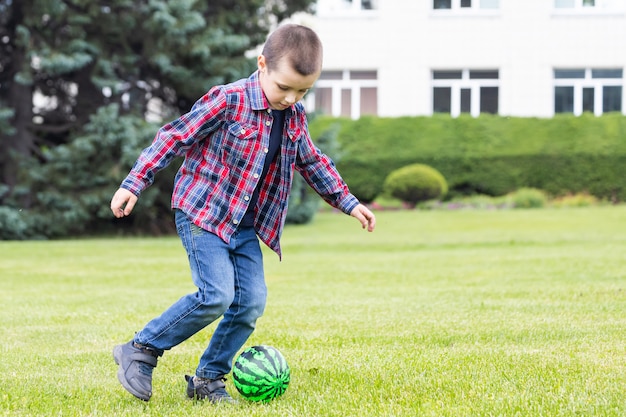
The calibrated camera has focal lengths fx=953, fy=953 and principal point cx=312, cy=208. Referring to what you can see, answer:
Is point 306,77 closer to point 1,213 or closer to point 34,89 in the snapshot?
point 1,213

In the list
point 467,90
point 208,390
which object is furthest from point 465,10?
point 208,390

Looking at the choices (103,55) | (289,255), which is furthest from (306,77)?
(103,55)

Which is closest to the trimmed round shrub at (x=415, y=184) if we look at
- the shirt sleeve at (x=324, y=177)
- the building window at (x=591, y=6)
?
the building window at (x=591, y=6)

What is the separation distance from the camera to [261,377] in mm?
4602

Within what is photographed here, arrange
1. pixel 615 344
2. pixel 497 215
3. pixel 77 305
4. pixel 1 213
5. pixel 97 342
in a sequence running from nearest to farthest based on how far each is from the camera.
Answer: pixel 615 344 < pixel 97 342 < pixel 77 305 < pixel 1 213 < pixel 497 215

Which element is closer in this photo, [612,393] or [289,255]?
[612,393]

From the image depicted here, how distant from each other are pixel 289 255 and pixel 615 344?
9.46m

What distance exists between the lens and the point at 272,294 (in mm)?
9695

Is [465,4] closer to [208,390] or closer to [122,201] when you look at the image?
[208,390]

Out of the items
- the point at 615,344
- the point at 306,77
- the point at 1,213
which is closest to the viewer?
the point at 306,77

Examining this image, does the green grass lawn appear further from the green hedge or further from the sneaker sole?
the green hedge

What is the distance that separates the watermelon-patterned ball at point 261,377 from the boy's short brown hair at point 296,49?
1423 mm

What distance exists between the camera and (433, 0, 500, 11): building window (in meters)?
30.2

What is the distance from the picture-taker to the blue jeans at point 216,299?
448 centimetres
